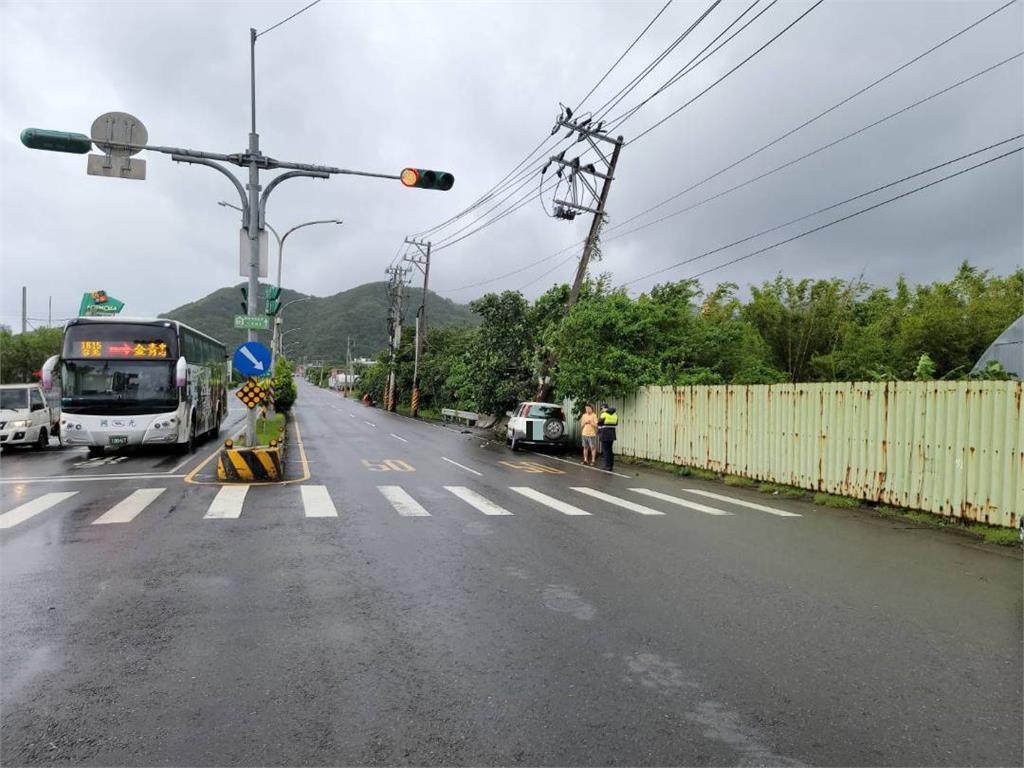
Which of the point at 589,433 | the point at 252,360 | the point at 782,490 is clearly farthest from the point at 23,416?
the point at 782,490

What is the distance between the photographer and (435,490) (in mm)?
12562

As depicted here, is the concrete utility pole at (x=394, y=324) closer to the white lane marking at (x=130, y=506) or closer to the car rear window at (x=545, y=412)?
the car rear window at (x=545, y=412)

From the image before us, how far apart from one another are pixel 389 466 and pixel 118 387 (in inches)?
297

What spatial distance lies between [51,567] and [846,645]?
7232 mm

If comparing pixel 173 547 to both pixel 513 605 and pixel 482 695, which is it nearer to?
pixel 513 605

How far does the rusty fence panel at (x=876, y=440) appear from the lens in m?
9.48

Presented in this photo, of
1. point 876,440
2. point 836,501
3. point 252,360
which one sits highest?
point 252,360

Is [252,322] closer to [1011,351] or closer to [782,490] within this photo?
[782,490]

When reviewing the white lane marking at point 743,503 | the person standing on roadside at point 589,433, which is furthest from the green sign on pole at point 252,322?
the white lane marking at point 743,503

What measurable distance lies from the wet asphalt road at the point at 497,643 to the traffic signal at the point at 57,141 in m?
6.38

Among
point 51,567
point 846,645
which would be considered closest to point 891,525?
point 846,645

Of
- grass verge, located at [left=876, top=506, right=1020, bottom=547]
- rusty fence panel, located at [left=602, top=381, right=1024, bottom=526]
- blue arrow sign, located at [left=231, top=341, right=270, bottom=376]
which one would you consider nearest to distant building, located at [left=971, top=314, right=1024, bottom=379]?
rusty fence panel, located at [left=602, top=381, right=1024, bottom=526]

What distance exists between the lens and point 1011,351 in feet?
59.2

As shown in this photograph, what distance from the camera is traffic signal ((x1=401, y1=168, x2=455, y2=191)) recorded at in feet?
41.6
